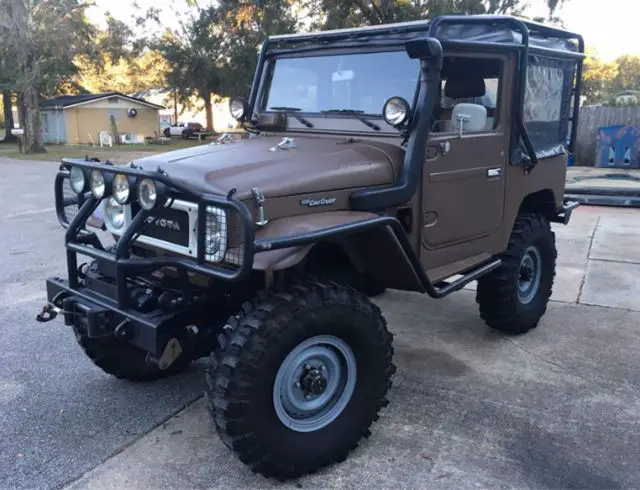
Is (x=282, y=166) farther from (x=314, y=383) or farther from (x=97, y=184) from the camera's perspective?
(x=314, y=383)

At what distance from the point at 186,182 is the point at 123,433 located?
58.4 inches

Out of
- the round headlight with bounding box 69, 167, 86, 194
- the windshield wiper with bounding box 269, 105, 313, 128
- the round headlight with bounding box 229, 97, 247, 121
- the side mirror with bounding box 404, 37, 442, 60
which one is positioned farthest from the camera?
the round headlight with bounding box 229, 97, 247, 121

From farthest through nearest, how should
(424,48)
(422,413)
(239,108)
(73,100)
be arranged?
1. (73,100)
2. (239,108)
3. (422,413)
4. (424,48)

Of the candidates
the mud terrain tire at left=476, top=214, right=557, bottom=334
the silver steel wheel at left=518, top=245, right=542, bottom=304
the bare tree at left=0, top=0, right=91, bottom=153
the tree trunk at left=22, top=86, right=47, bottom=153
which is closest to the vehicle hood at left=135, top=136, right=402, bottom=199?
the mud terrain tire at left=476, top=214, right=557, bottom=334

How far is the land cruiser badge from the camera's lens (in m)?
3.19

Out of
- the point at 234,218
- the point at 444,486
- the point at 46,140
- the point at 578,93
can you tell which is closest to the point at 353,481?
the point at 444,486

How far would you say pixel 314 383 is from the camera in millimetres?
3086

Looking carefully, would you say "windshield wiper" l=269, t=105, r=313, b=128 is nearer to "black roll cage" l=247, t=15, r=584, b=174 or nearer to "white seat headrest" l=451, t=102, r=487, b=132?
"black roll cage" l=247, t=15, r=584, b=174

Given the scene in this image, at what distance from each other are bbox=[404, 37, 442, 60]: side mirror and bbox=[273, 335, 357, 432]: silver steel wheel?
62.6 inches

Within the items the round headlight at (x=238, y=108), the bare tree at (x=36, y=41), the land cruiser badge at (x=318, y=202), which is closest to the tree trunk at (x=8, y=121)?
the bare tree at (x=36, y=41)

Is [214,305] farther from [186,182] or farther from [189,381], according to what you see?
[189,381]

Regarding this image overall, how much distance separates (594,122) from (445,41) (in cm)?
1714

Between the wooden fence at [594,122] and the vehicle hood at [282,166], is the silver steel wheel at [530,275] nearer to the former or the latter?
the vehicle hood at [282,166]

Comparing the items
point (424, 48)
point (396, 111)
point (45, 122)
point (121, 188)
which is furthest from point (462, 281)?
point (45, 122)
